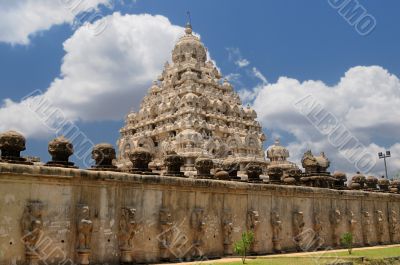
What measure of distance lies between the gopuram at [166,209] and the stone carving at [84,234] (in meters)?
0.03

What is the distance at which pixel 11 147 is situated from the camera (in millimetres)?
13344

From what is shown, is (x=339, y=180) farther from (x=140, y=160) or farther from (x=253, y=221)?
(x=140, y=160)

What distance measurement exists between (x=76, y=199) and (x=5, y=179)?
7.08ft

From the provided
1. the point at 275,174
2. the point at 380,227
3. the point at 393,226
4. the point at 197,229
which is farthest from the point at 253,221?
the point at 393,226

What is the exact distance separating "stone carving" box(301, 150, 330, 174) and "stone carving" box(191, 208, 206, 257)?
11167mm

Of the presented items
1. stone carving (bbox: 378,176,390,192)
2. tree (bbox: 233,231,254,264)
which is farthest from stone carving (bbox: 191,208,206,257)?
stone carving (bbox: 378,176,390,192)

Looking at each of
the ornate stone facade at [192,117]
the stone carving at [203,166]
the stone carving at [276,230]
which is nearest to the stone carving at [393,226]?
the stone carving at [276,230]

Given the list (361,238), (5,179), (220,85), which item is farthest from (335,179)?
(220,85)

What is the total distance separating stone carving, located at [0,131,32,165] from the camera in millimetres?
13266

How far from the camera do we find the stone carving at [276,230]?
20156 millimetres

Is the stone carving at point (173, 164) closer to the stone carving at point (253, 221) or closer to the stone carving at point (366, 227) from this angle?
the stone carving at point (253, 221)

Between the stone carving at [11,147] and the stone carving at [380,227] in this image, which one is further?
the stone carving at [380,227]

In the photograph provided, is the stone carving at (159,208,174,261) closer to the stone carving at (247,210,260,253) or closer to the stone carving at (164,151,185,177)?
the stone carving at (164,151,185,177)

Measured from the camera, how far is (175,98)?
217ft
